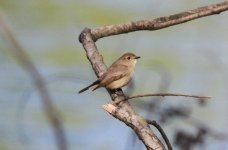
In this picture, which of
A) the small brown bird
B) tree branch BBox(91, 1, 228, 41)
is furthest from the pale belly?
tree branch BBox(91, 1, 228, 41)

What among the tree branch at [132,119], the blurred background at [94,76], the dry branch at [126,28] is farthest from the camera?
the blurred background at [94,76]

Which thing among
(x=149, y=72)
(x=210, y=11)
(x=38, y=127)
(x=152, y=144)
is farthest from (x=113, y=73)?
(x=149, y=72)

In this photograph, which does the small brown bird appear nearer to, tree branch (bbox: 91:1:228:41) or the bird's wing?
the bird's wing

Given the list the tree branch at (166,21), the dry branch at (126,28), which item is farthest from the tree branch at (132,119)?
the tree branch at (166,21)

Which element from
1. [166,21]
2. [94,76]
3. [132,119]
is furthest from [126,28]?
[94,76]

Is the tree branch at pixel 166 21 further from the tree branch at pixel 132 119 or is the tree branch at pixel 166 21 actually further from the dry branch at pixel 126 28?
the tree branch at pixel 132 119

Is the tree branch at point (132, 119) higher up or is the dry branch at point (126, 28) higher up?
the dry branch at point (126, 28)
